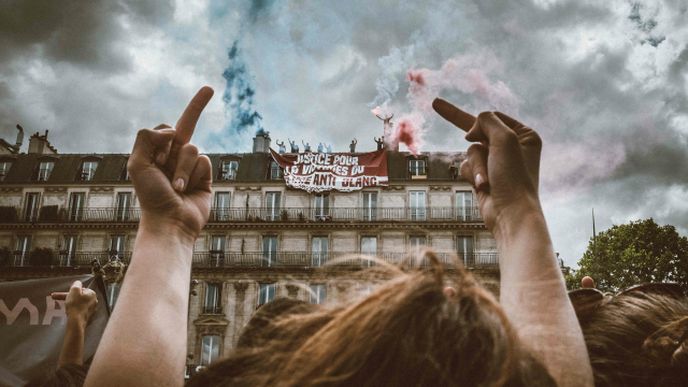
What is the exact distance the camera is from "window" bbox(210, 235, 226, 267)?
34.6m

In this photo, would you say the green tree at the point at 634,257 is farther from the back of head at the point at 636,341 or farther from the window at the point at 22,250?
the back of head at the point at 636,341

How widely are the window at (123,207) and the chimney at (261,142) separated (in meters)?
8.73

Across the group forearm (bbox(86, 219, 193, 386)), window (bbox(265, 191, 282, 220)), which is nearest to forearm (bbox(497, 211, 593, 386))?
forearm (bbox(86, 219, 193, 386))

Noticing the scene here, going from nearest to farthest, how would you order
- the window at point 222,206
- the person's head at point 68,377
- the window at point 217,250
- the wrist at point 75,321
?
the person's head at point 68,377 < the wrist at point 75,321 < the window at point 217,250 < the window at point 222,206

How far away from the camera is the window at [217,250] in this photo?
114ft

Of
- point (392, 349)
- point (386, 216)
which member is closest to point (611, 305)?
point (392, 349)

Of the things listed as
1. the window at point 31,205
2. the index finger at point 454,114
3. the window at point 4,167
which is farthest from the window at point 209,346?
the index finger at point 454,114

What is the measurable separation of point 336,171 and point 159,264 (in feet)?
112

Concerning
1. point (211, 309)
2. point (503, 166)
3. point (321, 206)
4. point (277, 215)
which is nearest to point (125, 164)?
point (277, 215)

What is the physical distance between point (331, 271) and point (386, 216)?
111 feet

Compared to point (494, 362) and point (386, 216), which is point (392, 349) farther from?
point (386, 216)

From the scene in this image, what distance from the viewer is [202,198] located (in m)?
1.95

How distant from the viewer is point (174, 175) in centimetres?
188

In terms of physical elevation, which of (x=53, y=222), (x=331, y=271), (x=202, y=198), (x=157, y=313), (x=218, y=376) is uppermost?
(x=53, y=222)
